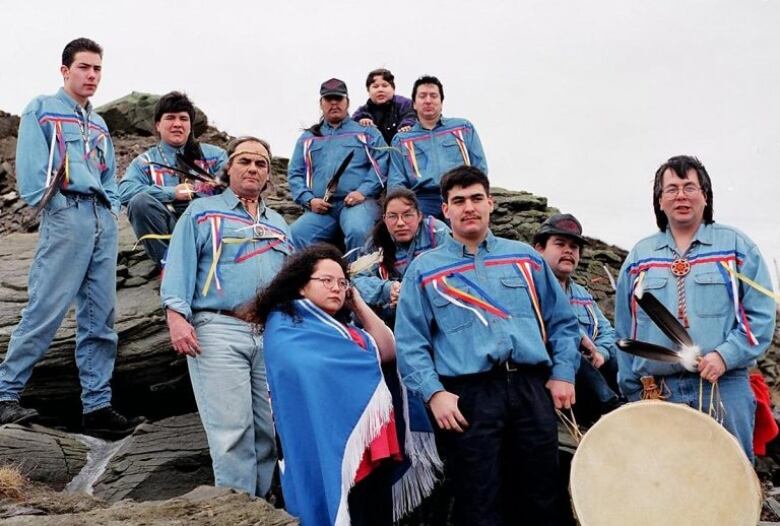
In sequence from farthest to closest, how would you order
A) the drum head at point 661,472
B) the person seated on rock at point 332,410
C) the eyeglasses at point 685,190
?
the eyeglasses at point 685,190 → the person seated on rock at point 332,410 → the drum head at point 661,472

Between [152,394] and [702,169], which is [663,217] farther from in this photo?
[152,394]

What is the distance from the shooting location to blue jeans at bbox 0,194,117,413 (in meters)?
6.61

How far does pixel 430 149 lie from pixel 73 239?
3.76m

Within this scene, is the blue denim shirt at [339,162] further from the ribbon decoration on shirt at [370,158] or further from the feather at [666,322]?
the feather at [666,322]

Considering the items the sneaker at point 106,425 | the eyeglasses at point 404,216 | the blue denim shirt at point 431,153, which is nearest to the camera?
the eyeglasses at point 404,216

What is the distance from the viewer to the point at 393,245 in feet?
23.0

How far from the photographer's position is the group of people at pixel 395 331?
184 inches

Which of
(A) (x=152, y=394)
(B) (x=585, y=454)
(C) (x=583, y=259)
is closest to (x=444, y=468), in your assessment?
(B) (x=585, y=454)

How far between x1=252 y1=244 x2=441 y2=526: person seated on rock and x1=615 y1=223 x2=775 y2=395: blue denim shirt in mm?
1639

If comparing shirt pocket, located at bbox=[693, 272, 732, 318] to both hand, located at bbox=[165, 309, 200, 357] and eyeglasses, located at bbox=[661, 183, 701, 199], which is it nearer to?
eyeglasses, located at bbox=[661, 183, 701, 199]

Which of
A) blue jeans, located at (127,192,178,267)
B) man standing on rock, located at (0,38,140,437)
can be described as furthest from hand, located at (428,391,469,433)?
blue jeans, located at (127,192,178,267)

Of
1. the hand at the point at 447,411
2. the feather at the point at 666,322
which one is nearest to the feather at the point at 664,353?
the feather at the point at 666,322

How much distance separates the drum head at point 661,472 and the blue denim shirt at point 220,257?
2.65 meters

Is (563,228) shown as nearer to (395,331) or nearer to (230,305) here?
(395,331)
